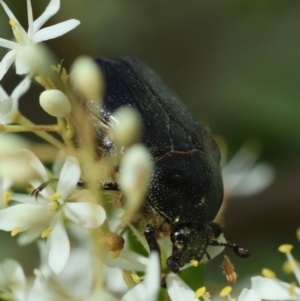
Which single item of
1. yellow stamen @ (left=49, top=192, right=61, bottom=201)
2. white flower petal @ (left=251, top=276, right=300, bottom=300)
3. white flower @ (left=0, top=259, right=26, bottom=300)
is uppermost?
white flower petal @ (left=251, top=276, right=300, bottom=300)

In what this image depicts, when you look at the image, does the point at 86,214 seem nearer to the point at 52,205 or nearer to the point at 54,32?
the point at 52,205

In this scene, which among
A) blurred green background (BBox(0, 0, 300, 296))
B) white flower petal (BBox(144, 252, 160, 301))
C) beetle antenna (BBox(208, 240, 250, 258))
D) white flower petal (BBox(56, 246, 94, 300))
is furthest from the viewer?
blurred green background (BBox(0, 0, 300, 296))

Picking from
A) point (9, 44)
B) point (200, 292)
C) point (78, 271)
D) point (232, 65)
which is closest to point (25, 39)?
point (9, 44)

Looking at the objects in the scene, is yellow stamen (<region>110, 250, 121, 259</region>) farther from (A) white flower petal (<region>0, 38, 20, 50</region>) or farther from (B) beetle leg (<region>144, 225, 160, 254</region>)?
(A) white flower petal (<region>0, 38, 20, 50</region>)

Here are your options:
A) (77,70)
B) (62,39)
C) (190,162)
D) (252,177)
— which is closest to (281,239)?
(252,177)

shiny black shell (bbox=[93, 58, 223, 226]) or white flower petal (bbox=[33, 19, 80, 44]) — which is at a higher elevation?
white flower petal (bbox=[33, 19, 80, 44])

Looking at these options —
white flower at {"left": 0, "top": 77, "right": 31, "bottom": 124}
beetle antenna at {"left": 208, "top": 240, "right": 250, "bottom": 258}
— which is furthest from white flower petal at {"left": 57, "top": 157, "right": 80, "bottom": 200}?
beetle antenna at {"left": 208, "top": 240, "right": 250, "bottom": 258}

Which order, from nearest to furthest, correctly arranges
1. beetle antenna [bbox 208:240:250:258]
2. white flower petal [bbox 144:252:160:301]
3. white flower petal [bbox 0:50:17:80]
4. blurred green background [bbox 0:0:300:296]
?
white flower petal [bbox 144:252:160:301] → white flower petal [bbox 0:50:17:80] → beetle antenna [bbox 208:240:250:258] → blurred green background [bbox 0:0:300:296]
